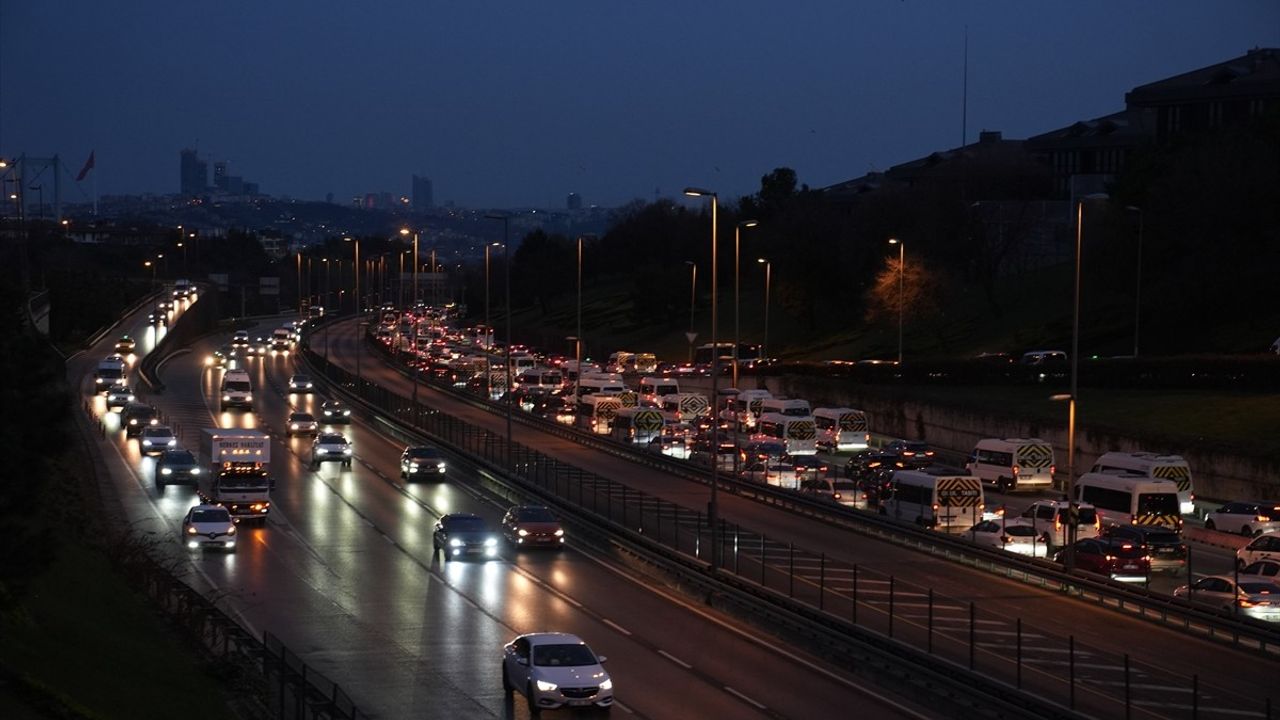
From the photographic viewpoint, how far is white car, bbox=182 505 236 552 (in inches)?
1581

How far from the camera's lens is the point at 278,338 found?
139m

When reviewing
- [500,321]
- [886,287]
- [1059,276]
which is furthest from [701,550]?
[500,321]

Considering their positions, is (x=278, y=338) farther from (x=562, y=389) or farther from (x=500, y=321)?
(x=562, y=389)

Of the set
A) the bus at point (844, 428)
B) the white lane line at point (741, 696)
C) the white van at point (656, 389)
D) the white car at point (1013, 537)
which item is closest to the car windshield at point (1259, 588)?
the white car at point (1013, 537)

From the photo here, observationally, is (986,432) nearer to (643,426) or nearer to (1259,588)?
(643,426)

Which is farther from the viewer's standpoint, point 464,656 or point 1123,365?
point 1123,365

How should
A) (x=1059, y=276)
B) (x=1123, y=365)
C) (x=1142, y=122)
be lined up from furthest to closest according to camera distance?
(x=1142, y=122) → (x=1059, y=276) → (x=1123, y=365)

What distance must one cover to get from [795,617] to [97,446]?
42.6 metres

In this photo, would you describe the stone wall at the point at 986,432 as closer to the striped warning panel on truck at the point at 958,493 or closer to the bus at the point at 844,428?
the bus at the point at 844,428

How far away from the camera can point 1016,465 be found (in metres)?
53.1

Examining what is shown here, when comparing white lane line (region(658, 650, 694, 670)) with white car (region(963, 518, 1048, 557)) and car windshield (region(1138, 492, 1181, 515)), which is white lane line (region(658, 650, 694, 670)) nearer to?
white car (region(963, 518, 1048, 557))

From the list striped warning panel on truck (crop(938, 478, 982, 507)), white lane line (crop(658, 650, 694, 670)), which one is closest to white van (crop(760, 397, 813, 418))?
striped warning panel on truck (crop(938, 478, 982, 507))

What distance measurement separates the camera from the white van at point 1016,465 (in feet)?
174

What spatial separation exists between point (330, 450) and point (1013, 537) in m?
29.5
